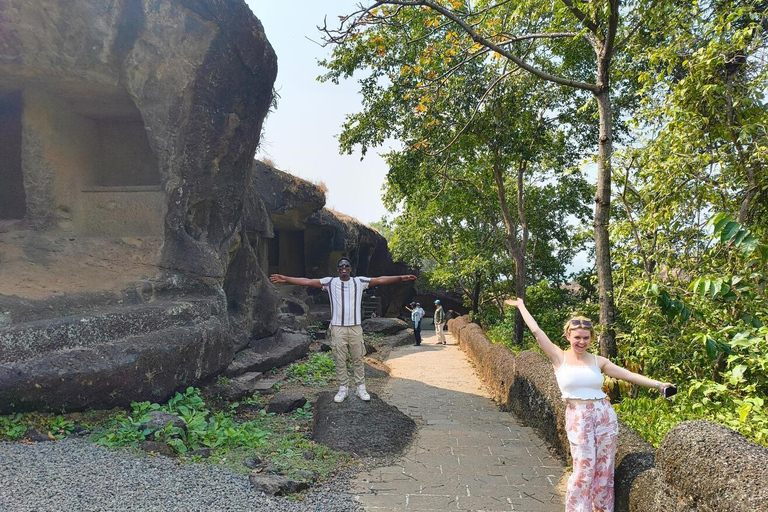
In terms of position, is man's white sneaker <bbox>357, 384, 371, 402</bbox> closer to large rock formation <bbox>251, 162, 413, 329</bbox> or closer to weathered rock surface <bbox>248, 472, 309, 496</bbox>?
weathered rock surface <bbox>248, 472, 309, 496</bbox>

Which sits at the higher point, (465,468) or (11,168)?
(11,168)

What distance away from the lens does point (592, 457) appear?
391cm

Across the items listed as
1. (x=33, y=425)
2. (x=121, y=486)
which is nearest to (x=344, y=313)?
(x=121, y=486)

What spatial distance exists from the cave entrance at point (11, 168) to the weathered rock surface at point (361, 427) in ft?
18.6

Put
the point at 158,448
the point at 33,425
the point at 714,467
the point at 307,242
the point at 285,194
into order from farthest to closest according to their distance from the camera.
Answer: the point at 307,242 → the point at 285,194 → the point at 33,425 → the point at 158,448 → the point at 714,467

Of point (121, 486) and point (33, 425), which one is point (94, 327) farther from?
point (121, 486)

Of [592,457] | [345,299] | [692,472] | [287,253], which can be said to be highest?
[287,253]

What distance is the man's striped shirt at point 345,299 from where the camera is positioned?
700 cm

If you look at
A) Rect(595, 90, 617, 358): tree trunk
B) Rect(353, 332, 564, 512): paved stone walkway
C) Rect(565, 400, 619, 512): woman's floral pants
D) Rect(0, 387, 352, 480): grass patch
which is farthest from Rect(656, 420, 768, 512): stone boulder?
Rect(595, 90, 617, 358): tree trunk

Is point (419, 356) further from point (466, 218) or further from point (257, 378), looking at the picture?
point (257, 378)

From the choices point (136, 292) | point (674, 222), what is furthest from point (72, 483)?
point (674, 222)

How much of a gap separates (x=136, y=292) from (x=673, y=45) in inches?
299

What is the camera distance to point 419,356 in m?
16.7

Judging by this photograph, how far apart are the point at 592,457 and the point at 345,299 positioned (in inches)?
150
